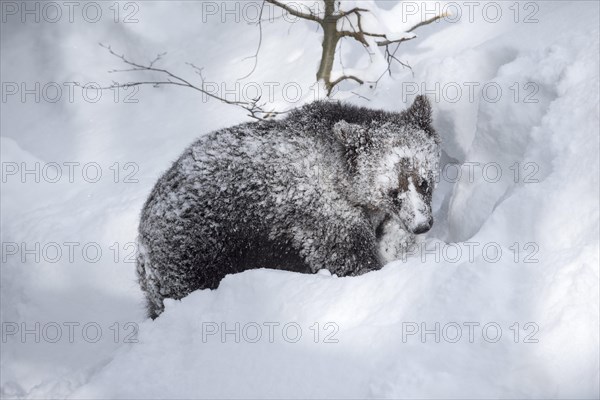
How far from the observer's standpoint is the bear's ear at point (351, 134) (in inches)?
139

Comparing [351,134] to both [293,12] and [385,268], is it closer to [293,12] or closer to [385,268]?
[385,268]

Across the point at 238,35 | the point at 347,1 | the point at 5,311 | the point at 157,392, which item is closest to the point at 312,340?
the point at 157,392

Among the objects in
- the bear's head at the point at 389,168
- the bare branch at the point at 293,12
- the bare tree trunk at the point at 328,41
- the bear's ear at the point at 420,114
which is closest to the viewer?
the bear's head at the point at 389,168

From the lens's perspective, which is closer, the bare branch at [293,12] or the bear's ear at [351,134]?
the bear's ear at [351,134]

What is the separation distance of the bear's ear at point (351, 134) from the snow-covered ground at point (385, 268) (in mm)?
734

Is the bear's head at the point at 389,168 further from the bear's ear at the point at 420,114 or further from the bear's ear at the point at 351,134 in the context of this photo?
the bear's ear at the point at 420,114

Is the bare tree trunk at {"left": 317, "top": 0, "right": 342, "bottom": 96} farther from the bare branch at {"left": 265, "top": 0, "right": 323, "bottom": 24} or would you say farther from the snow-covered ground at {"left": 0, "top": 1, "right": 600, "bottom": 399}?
the snow-covered ground at {"left": 0, "top": 1, "right": 600, "bottom": 399}

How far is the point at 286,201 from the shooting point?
3.59 meters

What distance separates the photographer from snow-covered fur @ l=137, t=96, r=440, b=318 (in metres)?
3.56

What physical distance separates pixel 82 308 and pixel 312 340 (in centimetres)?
294

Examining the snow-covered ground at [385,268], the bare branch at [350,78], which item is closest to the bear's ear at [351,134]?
the snow-covered ground at [385,268]

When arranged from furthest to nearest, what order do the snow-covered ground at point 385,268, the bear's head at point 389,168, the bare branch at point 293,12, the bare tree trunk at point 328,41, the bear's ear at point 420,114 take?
the bare tree trunk at point 328,41
the bare branch at point 293,12
the bear's ear at point 420,114
the bear's head at point 389,168
the snow-covered ground at point 385,268

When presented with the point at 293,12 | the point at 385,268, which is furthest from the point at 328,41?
the point at 385,268

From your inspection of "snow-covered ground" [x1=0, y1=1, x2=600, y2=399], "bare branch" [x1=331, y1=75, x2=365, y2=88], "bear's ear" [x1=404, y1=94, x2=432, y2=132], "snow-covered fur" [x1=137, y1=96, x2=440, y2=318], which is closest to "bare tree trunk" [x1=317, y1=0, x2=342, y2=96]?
"bare branch" [x1=331, y1=75, x2=365, y2=88]
